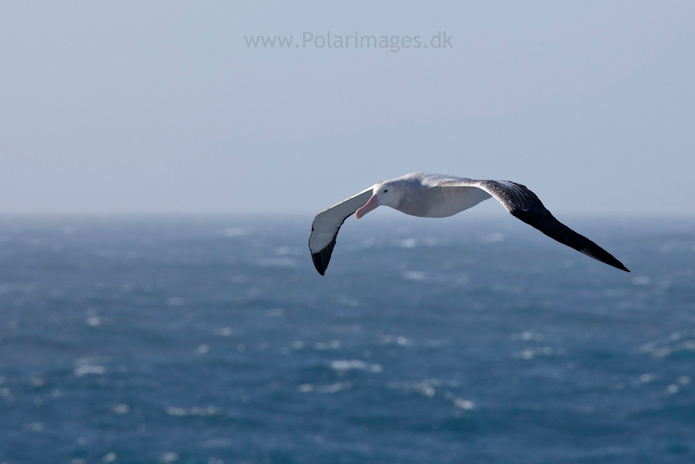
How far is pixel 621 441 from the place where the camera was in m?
65.8

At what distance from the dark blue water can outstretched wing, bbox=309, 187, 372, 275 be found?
53371 mm

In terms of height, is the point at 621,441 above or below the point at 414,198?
below

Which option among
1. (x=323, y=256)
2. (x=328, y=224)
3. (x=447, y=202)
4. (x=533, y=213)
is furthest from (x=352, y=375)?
(x=533, y=213)

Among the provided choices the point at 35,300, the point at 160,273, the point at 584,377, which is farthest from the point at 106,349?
the point at 160,273

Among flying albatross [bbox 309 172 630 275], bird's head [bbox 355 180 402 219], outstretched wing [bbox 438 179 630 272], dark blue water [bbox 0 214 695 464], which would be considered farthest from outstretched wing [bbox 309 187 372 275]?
dark blue water [bbox 0 214 695 464]

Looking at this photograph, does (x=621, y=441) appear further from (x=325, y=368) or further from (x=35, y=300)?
(x=35, y=300)

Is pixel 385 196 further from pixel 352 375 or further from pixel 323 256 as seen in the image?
pixel 352 375

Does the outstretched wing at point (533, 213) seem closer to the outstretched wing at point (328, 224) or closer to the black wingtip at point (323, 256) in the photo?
the outstretched wing at point (328, 224)

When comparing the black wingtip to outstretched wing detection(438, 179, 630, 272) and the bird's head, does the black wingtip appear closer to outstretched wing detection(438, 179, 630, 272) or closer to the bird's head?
the bird's head

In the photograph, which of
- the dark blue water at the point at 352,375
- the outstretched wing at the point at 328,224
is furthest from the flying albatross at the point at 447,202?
the dark blue water at the point at 352,375

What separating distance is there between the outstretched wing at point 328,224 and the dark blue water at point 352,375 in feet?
175

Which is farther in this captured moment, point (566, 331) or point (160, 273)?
point (160, 273)

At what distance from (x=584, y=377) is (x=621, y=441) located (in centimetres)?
1843

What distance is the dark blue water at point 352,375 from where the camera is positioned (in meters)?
65.6
